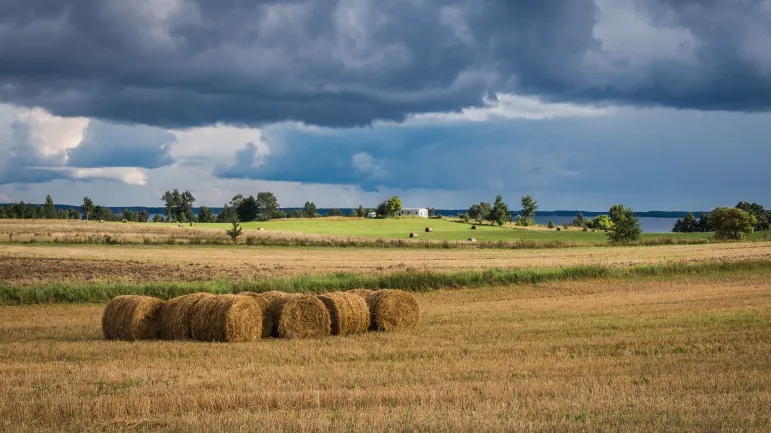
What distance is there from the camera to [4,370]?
14.1 meters

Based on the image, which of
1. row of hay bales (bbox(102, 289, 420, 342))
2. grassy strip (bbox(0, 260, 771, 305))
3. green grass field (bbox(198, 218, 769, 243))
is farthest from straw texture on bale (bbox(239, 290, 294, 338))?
green grass field (bbox(198, 218, 769, 243))

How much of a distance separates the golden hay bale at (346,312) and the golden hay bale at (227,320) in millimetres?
1963

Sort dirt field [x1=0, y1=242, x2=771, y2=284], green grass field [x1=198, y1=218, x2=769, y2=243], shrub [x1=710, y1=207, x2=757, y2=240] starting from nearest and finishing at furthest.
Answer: dirt field [x1=0, y1=242, x2=771, y2=284]
shrub [x1=710, y1=207, x2=757, y2=240]
green grass field [x1=198, y1=218, x2=769, y2=243]

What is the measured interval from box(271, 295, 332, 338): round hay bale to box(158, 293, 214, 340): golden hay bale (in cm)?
200

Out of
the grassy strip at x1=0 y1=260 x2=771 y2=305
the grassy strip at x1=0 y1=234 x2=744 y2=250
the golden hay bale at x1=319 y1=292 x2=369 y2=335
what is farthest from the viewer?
the grassy strip at x1=0 y1=234 x2=744 y2=250

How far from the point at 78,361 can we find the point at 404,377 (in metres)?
6.75

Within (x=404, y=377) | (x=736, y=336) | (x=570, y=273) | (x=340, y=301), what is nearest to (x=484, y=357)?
(x=404, y=377)

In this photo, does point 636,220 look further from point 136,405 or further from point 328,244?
point 136,405

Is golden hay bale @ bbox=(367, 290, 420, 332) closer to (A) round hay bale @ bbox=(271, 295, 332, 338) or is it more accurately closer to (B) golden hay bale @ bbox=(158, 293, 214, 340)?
(A) round hay bale @ bbox=(271, 295, 332, 338)

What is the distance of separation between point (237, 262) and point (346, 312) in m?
29.8

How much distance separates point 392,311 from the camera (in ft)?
68.0

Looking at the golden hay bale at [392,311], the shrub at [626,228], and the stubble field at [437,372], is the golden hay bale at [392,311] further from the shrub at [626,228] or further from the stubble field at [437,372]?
the shrub at [626,228]

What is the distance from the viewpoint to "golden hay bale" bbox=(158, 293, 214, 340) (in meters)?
18.5

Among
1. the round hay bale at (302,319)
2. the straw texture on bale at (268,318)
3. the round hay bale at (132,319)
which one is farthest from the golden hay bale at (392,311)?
the round hay bale at (132,319)
